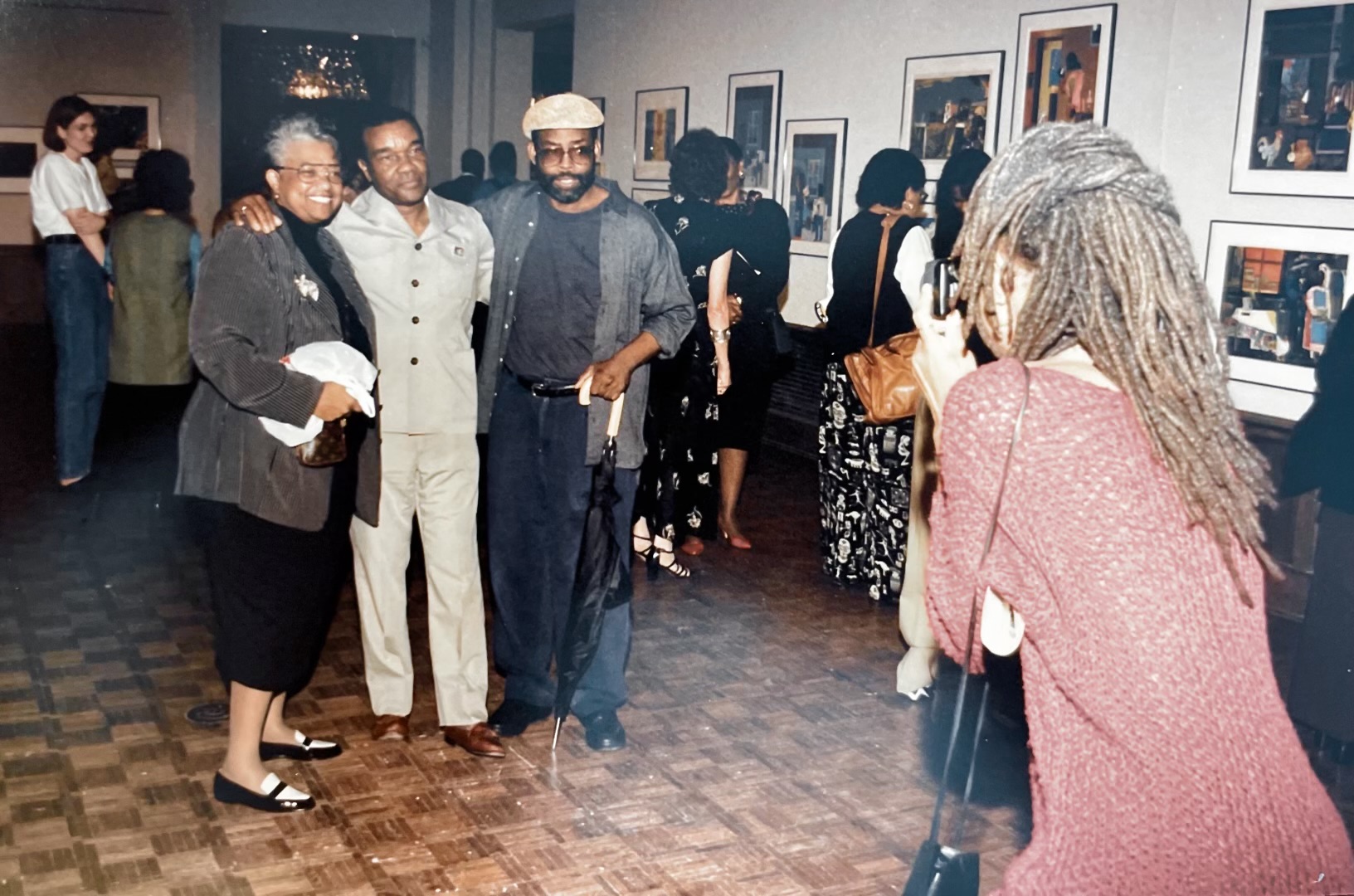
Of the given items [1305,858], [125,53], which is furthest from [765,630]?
[125,53]

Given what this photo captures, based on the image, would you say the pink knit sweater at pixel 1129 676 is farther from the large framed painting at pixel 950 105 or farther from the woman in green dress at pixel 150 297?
the large framed painting at pixel 950 105

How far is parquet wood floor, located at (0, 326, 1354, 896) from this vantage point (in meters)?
3.57

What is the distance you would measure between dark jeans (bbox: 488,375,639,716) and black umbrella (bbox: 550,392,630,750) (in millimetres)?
73

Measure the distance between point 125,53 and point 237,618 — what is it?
41.2 ft

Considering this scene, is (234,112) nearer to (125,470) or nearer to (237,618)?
(125,470)

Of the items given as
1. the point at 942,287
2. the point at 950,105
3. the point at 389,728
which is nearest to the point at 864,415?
the point at 389,728

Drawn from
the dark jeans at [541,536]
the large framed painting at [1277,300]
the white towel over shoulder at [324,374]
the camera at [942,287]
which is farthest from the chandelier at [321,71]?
the camera at [942,287]

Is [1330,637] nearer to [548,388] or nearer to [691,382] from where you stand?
[548,388]

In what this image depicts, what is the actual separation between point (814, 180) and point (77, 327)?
14.7ft

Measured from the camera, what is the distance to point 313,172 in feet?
12.1

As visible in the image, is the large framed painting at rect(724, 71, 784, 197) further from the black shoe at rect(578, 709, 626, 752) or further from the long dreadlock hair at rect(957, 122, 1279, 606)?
the long dreadlock hair at rect(957, 122, 1279, 606)

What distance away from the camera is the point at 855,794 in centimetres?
415

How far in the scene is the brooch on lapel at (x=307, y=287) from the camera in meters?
3.66

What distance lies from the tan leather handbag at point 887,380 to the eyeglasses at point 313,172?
2052 mm
